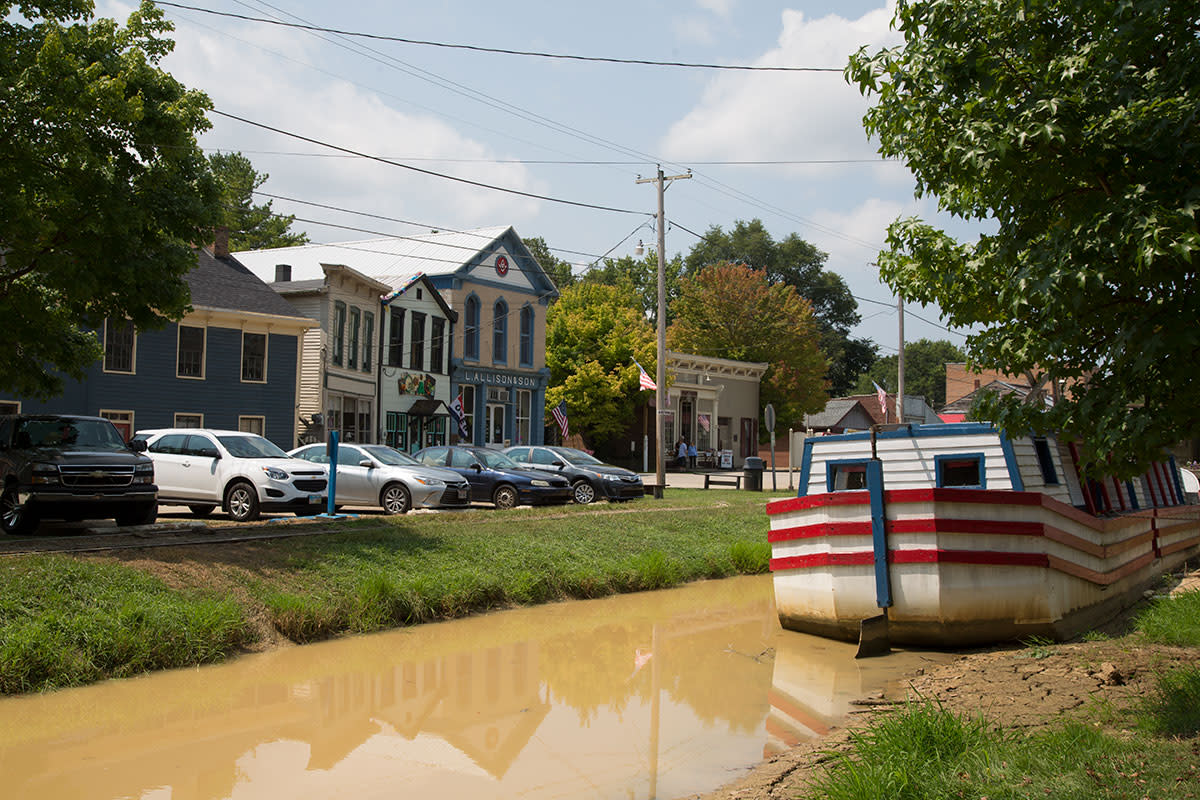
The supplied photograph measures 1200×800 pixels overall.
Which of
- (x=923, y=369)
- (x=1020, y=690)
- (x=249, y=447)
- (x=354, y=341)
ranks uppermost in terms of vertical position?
(x=923, y=369)

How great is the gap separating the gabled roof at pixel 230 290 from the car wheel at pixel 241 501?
42.2ft

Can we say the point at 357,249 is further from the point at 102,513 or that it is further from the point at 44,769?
the point at 44,769

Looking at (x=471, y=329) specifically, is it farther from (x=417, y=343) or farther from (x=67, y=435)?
(x=67, y=435)

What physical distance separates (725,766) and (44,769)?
4.85 m

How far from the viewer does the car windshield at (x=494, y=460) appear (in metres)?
24.4

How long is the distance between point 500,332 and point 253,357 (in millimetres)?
14098

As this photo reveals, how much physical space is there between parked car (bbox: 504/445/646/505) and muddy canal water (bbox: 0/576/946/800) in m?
12.0

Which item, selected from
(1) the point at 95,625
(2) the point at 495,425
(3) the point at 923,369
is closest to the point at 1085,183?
(1) the point at 95,625

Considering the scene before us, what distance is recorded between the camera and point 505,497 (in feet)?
74.7

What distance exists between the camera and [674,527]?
20625 millimetres

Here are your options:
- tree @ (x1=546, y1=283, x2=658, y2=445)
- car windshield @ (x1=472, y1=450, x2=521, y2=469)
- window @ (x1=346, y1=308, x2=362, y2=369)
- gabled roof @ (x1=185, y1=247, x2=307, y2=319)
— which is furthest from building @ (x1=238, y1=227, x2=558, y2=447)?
car windshield @ (x1=472, y1=450, x2=521, y2=469)

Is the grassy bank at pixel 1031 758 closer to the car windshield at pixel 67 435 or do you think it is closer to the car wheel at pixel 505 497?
the car windshield at pixel 67 435

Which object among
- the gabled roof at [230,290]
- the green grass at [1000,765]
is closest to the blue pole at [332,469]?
the green grass at [1000,765]

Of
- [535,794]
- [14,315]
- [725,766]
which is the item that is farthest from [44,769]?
[14,315]
